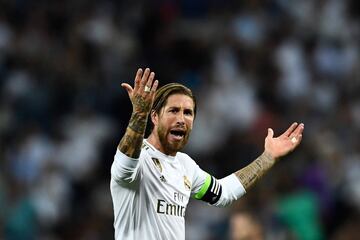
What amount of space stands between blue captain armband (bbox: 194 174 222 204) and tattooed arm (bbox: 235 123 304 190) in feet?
0.74

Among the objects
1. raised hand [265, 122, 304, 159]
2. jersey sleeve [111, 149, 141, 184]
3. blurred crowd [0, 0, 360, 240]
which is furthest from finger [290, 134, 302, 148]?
blurred crowd [0, 0, 360, 240]

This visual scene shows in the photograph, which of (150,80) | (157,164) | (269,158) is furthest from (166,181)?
(269,158)

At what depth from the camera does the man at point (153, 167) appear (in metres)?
6.61

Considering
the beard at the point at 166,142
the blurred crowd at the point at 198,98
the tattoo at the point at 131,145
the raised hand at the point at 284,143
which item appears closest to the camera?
the tattoo at the point at 131,145

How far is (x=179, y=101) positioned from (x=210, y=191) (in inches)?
37.7

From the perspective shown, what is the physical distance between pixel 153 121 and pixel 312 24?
32.2ft

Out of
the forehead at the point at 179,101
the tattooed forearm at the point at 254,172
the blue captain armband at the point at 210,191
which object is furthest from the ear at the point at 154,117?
the tattooed forearm at the point at 254,172

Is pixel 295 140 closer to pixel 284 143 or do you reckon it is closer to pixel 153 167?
pixel 284 143

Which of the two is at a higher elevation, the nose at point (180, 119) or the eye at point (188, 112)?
the eye at point (188, 112)

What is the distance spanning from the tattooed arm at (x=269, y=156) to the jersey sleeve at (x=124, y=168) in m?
1.59

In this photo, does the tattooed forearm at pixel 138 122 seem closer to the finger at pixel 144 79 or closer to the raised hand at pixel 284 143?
the finger at pixel 144 79

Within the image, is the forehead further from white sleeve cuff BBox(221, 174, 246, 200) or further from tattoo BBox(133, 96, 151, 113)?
white sleeve cuff BBox(221, 174, 246, 200)

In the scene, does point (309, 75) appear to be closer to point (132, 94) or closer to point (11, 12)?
point (11, 12)

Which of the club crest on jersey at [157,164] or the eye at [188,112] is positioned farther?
the eye at [188,112]
